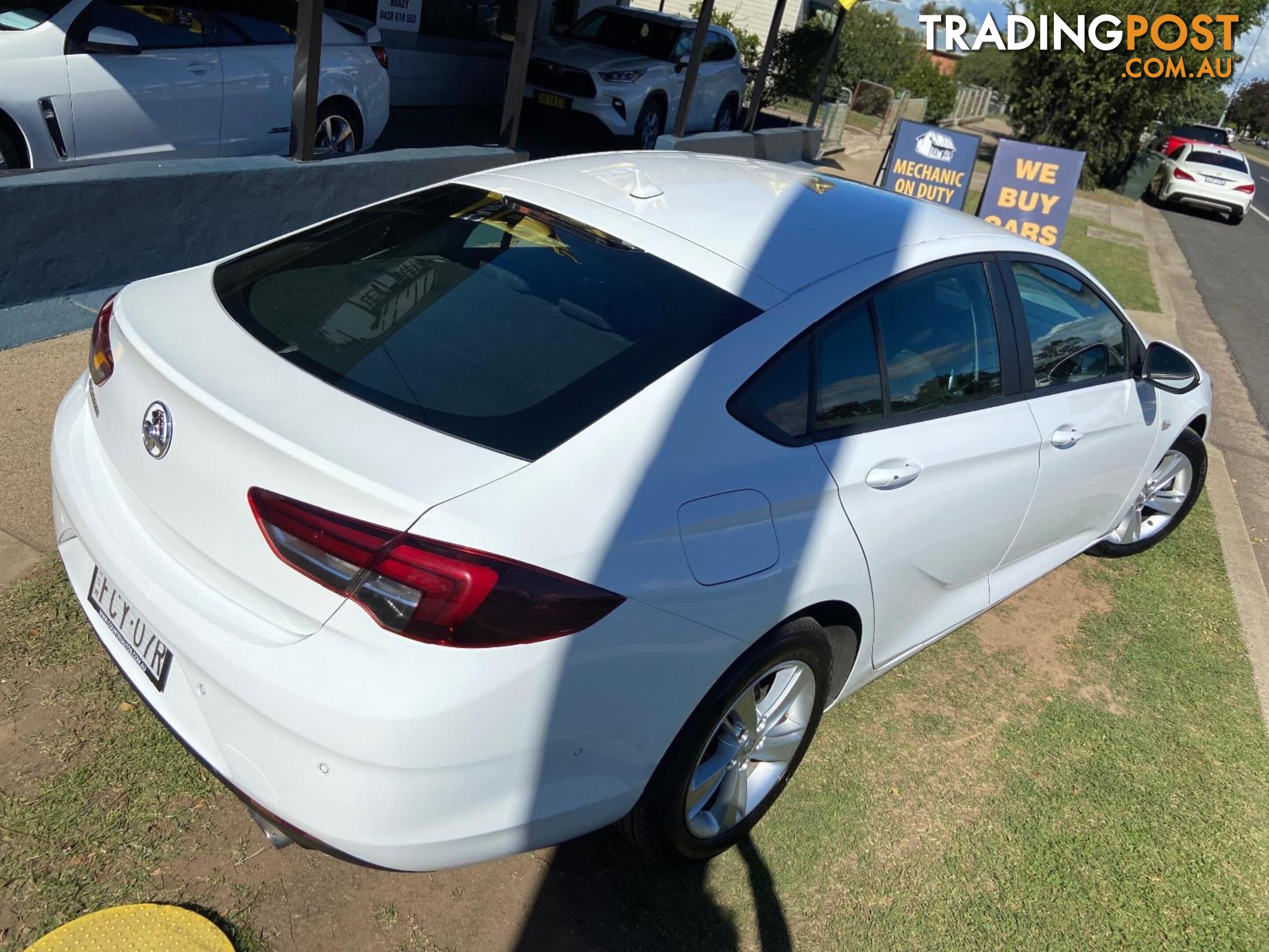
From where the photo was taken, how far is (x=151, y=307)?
2.66 m

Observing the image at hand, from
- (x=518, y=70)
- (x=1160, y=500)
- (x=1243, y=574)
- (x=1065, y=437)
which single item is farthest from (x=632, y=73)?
(x=1065, y=437)

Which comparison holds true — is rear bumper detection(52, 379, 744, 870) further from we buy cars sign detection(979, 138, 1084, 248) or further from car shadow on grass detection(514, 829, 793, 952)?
we buy cars sign detection(979, 138, 1084, 248)

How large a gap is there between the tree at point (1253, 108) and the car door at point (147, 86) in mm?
99775

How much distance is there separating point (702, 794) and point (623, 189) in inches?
68.5

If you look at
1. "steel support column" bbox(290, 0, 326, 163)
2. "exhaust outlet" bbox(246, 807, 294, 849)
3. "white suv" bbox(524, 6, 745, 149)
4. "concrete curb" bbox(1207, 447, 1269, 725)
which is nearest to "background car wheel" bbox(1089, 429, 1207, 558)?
"concrete curb" bbox(1207, 447, 1269, 725)

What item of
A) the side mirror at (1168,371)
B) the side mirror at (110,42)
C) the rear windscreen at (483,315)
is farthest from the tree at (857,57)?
the rear windscreen at (483,315)

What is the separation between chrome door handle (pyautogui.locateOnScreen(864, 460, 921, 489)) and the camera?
277 centimetres

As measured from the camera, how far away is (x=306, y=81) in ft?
20.7

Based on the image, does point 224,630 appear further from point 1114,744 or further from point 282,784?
point 1114,744

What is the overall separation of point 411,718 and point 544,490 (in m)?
0.51

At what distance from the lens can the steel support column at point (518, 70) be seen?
775 centimetres

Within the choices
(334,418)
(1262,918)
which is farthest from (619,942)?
(1262,918)

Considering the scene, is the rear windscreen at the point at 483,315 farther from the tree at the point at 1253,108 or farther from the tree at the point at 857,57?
the tree at the point at 1253,108

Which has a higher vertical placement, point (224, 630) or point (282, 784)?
point (224, 630)
